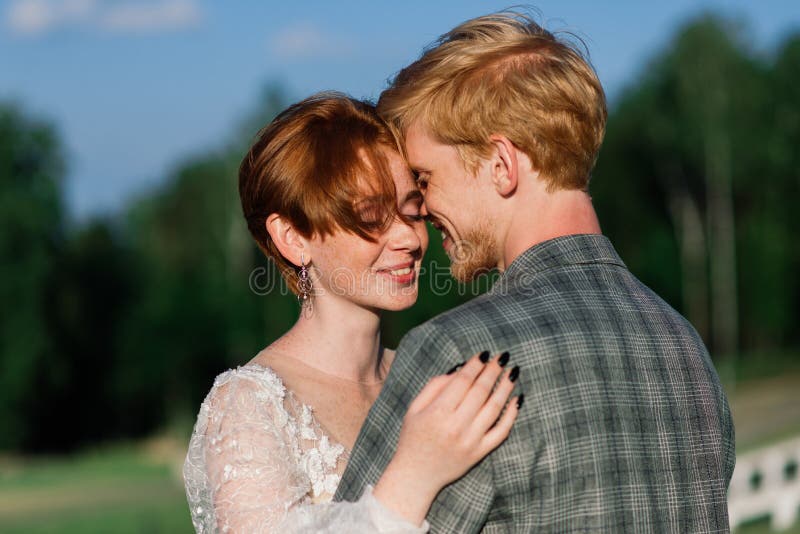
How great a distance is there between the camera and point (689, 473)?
2422mm

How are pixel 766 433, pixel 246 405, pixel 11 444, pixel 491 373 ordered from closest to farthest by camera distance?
pixel 491 373, pixel 246 405, pixel 766 433, pixel 11 444

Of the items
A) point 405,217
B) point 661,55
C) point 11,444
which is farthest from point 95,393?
point 405,217

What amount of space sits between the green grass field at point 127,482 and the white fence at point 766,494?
194 mm

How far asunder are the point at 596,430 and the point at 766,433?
22.2 meters

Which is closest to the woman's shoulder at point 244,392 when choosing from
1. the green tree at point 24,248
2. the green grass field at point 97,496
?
the green grass field at point 97,496

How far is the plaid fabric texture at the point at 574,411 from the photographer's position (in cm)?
223

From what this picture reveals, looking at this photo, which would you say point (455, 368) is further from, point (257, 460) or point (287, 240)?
point (287, 240)

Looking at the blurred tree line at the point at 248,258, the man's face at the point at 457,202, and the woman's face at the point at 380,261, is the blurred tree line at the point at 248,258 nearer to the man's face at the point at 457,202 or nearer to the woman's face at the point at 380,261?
the woman's face at the point at 380,261

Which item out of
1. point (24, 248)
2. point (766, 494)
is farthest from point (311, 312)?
point (24, 248)

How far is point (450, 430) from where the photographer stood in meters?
2.26

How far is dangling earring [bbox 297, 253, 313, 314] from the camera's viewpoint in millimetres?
3600

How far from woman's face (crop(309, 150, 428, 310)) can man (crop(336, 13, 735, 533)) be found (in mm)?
567

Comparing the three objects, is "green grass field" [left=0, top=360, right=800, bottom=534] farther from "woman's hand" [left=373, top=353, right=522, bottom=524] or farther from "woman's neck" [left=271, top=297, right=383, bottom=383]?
"woman's hand" [left=373, top=353, right=522, bottom=524]

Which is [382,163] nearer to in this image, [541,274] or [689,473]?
[541,274]
